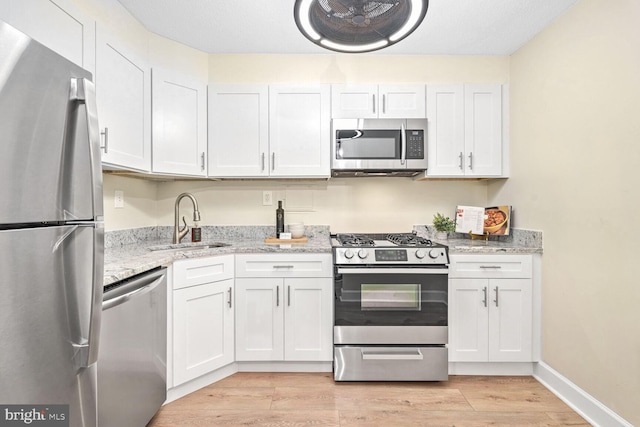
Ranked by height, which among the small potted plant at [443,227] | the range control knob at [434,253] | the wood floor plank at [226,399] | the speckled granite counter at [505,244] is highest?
the small potted plant at [443,227]

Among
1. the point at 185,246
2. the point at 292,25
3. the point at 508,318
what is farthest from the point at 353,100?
the point at 508,318

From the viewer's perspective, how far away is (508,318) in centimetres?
231

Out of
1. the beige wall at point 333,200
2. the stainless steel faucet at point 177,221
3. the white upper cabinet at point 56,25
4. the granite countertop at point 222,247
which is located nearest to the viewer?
the white upper cabinet at point 56,25

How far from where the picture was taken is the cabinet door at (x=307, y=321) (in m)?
2.32

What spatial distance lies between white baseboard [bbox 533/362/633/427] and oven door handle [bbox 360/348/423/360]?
33.1 inches

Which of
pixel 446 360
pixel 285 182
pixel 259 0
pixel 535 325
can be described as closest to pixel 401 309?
pixel 446 360

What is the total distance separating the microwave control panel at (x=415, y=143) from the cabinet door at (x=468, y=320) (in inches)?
38.8

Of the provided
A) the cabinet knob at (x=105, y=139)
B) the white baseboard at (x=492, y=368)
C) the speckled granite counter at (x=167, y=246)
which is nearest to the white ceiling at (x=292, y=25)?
the cabinet knob at (x=105, y=139)

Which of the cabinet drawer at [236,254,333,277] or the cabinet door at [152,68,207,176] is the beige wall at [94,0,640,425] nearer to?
the cabinet door at [152,68,207,176]

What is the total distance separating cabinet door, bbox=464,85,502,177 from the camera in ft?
8.66

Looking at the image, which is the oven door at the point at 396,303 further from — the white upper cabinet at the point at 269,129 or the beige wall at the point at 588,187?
the white upper cabinet at the point at 269,129

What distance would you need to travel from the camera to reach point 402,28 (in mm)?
1526

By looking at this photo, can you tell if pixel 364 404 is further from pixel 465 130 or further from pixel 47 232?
pixel 465 130

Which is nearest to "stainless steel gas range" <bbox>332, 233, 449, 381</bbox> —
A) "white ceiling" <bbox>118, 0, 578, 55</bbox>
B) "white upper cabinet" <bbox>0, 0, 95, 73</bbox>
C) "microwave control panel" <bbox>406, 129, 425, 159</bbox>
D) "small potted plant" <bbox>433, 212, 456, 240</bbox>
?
"small potted plant" <bbox>433, 212, 456, 240</bbox>
